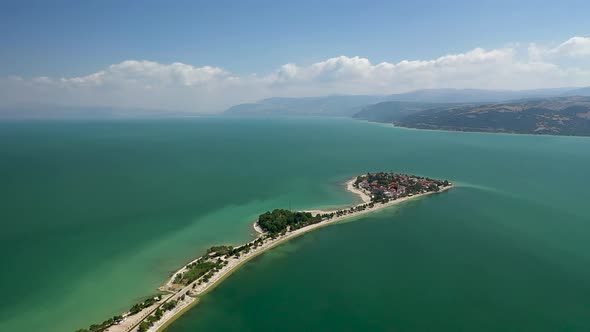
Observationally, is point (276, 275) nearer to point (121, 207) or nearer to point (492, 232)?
point (492, 232)

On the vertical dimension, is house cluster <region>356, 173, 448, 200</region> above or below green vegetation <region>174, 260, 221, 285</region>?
above

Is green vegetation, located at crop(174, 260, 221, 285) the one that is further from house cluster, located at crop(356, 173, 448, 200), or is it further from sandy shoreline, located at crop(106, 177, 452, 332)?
house cluster, located at crop(356, 173, 448, 200)

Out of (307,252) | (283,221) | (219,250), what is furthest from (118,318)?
(283,221)

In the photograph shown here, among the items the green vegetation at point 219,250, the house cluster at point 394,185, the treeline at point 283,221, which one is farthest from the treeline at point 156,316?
the house cluster at point 394,185

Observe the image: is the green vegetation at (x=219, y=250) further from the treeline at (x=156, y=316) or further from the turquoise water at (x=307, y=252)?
the treeline at (x=156, y=316)

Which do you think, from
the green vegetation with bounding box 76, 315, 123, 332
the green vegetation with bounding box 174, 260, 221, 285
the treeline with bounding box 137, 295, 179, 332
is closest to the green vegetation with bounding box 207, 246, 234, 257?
the green vegetation with bounding box 174, 260, 221, 285

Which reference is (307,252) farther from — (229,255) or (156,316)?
(156,316)

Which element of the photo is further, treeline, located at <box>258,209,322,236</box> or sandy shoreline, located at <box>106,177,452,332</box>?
treeline, located at <box>258,209,322,236</box>
